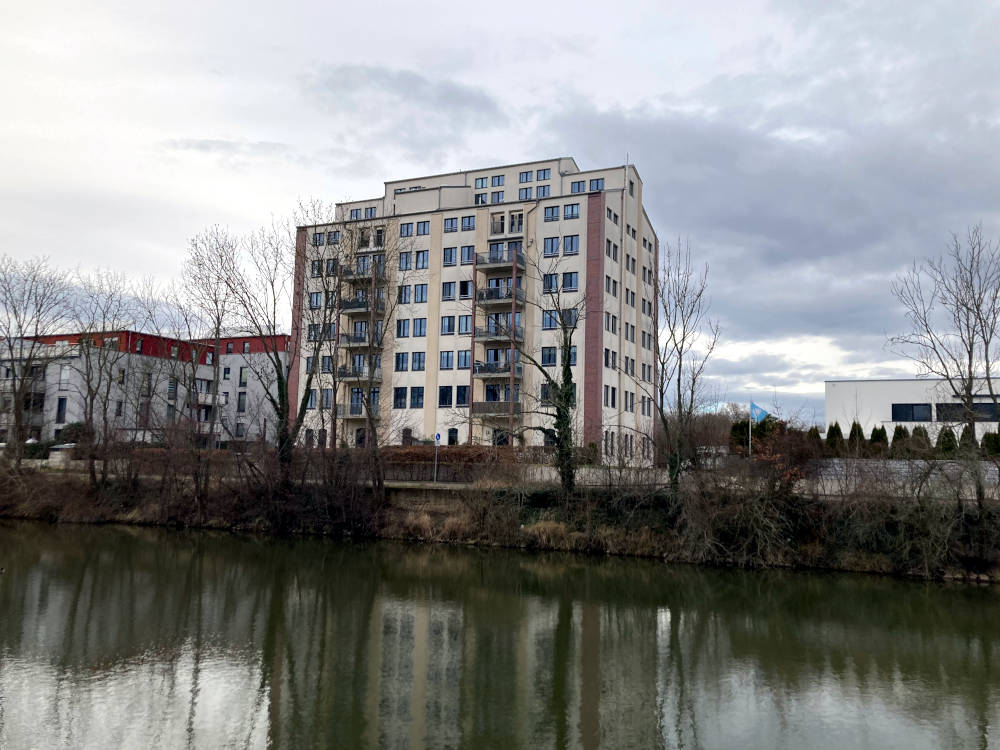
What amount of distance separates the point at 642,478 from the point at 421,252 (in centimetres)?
3499

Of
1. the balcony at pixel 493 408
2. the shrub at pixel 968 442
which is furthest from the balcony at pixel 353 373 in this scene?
the shrub at pixel 968 442

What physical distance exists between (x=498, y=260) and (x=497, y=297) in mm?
2965

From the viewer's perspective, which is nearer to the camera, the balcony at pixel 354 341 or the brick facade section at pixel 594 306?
the brick facade section at pixel 594 306

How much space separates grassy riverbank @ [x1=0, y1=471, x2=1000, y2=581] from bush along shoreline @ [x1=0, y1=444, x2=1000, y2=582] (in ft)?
0.18

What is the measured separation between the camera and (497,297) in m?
59.5

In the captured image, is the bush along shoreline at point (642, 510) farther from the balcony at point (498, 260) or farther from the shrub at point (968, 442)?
the balcony at point (498, 260)

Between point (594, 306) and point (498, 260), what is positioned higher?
point (498, 260)

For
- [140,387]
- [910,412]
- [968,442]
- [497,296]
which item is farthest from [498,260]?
[968,442]

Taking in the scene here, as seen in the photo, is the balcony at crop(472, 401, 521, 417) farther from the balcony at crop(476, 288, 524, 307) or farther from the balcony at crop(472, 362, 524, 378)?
the balcony at crop(476, 288, 524, 307)

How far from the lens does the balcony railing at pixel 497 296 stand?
59.0 m

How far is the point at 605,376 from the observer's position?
58.6 meters

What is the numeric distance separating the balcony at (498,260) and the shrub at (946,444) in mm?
34684

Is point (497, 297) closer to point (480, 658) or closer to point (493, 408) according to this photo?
point (493, 408)

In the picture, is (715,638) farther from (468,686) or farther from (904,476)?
(904,476)
